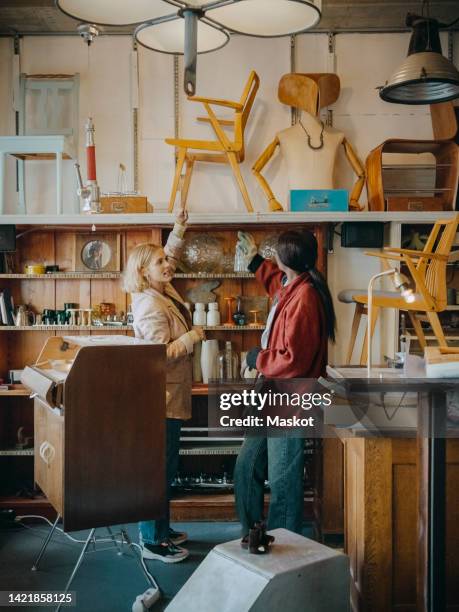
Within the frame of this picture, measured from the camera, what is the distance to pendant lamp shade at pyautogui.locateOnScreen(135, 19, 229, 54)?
2.71 metres

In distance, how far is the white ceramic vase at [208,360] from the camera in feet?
15.9

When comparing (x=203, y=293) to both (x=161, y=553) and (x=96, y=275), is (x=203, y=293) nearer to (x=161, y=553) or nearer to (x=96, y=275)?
(x=96, y=275)

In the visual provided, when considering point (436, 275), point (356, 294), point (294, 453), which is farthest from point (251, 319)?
point (294, 453)

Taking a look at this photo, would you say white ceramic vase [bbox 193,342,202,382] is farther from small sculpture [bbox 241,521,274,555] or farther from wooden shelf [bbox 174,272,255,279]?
small sculpture [bbox 241,521,274,555]

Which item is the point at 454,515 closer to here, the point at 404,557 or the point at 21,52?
the point at 404,557

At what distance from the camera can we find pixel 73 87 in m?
5.05

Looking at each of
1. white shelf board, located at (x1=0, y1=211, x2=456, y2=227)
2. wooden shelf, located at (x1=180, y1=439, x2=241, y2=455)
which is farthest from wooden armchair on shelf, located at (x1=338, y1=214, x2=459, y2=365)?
wooden shelf, located at (x1=180, y1=439, x2=241, y2=455)

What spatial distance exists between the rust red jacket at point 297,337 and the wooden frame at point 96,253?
1.99 metres

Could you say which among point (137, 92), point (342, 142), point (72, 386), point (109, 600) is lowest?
point (109, 600)

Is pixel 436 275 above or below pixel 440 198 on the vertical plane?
below

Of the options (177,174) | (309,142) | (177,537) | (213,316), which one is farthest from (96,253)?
(177,537)

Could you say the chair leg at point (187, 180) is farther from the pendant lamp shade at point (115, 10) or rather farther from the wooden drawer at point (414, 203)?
the pendant lamp shade at point (115, 10)

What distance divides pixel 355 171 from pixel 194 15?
2.64 m

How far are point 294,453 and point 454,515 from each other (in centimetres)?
74
